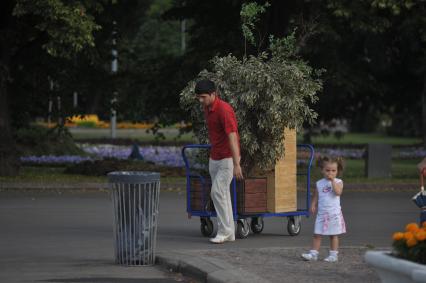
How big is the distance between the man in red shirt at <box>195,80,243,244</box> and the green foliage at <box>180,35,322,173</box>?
1226 mm

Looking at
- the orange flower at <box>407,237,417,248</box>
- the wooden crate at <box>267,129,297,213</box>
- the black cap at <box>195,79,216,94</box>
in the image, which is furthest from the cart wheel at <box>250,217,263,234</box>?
the orange flower at <box>407,237,417,248</box>

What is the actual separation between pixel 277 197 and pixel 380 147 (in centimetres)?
1321

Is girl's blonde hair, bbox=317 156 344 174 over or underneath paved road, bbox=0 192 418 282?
over

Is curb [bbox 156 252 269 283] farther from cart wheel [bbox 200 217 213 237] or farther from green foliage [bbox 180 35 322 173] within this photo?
green foliage [bbox 180 35 322 173]

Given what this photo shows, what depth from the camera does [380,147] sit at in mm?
28875

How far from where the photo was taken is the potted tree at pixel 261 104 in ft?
52.9

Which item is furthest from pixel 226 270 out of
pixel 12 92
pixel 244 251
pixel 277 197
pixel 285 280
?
pixel 12 92

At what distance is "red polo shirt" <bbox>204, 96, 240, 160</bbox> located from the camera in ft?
47.9

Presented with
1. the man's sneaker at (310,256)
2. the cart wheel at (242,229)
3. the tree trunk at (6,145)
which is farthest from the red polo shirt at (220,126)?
the tree trunk at (6,145)

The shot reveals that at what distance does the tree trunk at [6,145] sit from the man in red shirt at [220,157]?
12.9 m

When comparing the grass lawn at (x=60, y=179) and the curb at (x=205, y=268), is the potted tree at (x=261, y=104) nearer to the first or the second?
the curb at (x=205, y=268)

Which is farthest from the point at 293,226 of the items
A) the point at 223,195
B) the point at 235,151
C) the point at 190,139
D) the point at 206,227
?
the point at 190,139

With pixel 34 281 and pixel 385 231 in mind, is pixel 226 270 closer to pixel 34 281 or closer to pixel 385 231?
pixel 34 281

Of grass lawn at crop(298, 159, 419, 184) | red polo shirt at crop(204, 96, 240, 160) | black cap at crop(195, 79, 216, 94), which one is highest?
black cap at crop(195, 79, 216, 94)
